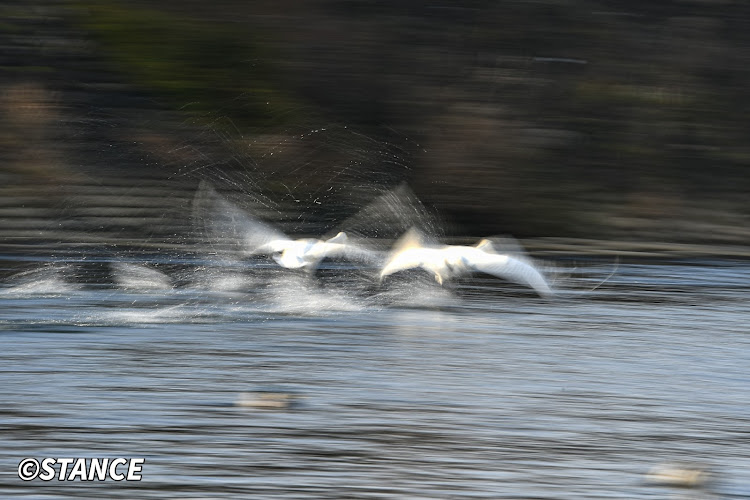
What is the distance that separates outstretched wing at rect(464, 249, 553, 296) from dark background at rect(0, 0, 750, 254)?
4.84 metres

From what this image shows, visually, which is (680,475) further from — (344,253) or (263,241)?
(263,241)

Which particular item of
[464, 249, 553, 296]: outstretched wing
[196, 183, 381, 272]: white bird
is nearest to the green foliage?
[196, 183, 381, 272]: white bird

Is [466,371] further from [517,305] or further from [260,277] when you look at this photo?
[260,277]

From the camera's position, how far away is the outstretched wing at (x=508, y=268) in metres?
11.4

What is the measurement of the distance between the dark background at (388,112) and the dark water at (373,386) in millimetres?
5321

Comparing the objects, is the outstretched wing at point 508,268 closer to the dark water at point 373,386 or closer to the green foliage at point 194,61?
the dark water at point 373,386

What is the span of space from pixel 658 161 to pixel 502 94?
7.77ft

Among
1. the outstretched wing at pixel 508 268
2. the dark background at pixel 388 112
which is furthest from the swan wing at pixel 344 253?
the dark background at pixel 388 112

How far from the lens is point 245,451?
641 centimetres

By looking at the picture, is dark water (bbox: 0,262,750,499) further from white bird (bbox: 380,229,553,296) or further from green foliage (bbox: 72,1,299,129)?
green foliage (bbox: 72,1,299,129)

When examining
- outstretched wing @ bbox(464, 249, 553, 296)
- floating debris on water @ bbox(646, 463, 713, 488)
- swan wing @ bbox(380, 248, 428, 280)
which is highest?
outstretched wing @ bbox(464, 249, 553, 296)

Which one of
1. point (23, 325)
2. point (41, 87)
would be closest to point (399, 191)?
point (41, 87)

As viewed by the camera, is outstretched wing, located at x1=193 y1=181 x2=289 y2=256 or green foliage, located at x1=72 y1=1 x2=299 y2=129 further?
green foliage, located at x1=72 y1=1 x2=299 y2=129

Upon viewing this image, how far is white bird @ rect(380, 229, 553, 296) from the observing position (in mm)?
11023
